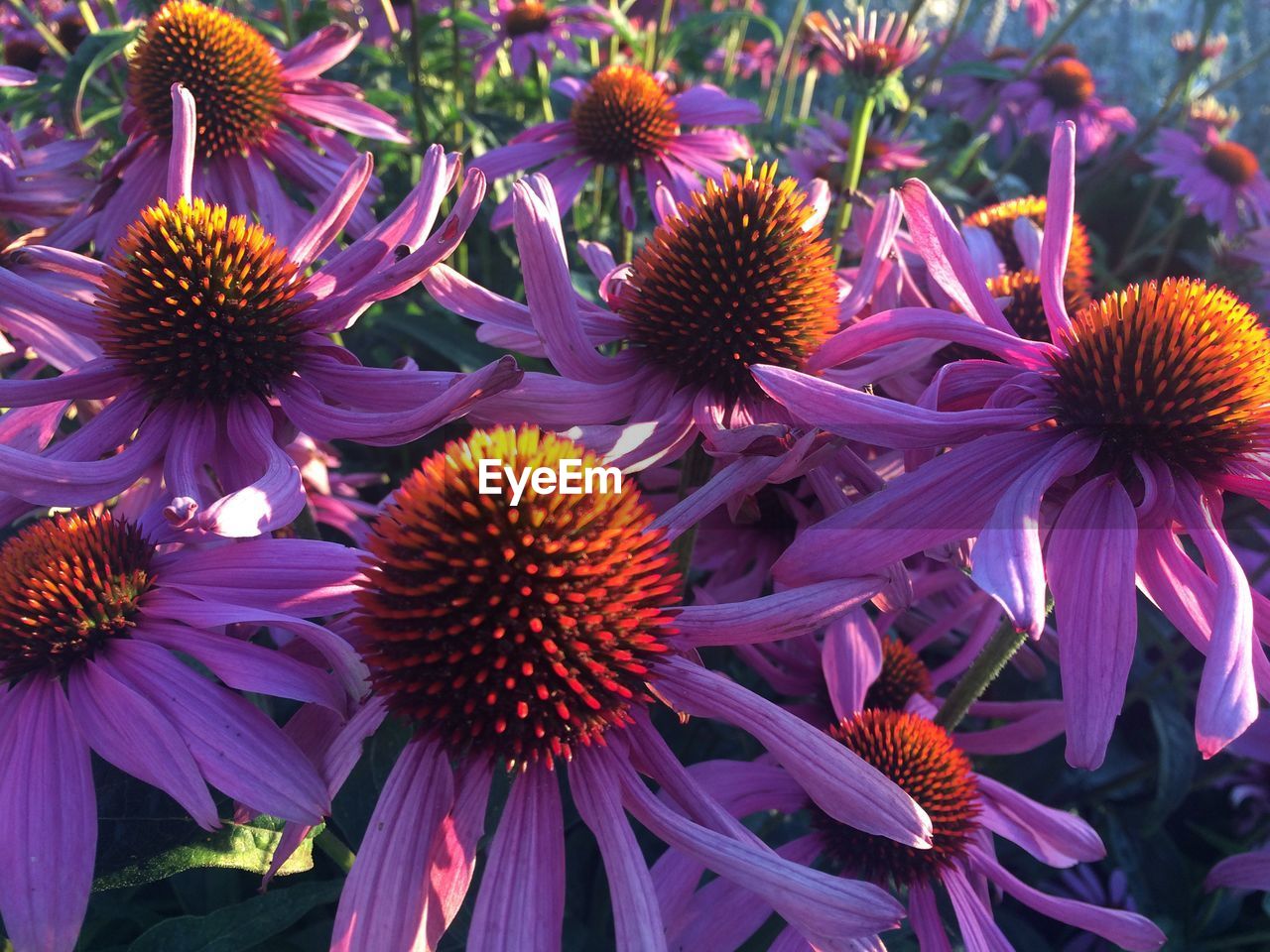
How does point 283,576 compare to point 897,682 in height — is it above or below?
above

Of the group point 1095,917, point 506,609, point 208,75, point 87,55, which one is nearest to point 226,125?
point 208,75

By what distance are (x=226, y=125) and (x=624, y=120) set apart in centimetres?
73

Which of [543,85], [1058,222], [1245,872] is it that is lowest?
[1245,872]

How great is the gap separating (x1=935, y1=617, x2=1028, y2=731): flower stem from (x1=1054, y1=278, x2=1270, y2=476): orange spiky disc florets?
0.23m

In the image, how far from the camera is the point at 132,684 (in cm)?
82

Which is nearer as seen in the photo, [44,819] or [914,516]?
[44,819]

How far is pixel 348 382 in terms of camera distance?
102 centimetres

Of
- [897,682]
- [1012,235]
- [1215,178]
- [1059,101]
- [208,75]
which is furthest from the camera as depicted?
[1059,101]

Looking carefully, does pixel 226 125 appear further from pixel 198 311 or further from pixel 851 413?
pixel 851 413

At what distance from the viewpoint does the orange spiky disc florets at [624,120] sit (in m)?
1.79

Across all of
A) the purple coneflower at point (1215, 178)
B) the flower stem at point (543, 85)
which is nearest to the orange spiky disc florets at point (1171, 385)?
the flower stem at point (543, 85)

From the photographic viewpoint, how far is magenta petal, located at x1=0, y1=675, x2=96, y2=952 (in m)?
0.70

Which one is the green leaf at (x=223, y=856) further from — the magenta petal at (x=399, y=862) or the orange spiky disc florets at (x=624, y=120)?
the orange spiky disc florets at (x=624, y=120)

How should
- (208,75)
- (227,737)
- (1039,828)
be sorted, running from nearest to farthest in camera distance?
(227,737) < (1039,828) < (208,75)
